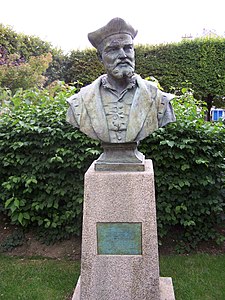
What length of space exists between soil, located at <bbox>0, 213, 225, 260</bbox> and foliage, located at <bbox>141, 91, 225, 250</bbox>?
0.24 metres

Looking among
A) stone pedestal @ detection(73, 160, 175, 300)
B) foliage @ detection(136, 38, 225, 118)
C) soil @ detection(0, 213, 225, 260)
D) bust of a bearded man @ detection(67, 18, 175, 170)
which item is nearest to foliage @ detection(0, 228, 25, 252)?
soil @ detection(0, 213, 225, 260)

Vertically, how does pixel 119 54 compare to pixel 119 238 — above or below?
above

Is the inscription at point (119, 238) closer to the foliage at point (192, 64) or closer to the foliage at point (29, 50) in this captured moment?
the foliage at point (29, 50)

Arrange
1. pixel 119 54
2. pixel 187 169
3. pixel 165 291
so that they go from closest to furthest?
pixel 119 54 < pixel 165 291 < pixel 187 169

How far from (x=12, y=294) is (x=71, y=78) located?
9507 mm

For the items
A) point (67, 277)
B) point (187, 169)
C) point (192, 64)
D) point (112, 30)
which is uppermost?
point (192, 64)

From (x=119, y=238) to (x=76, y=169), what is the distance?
1821mm

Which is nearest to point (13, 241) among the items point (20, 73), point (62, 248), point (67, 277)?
point (62, 248)

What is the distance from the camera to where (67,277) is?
4199 mm

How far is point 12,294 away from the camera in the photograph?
3.86m

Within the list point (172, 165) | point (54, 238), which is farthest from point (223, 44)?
point (54, 238)

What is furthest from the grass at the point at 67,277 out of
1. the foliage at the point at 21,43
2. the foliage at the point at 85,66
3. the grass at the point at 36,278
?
the foliage at the point at 85,66

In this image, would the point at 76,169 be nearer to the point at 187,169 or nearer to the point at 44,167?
the point at 44,167

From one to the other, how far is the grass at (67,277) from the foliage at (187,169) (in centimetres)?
43
